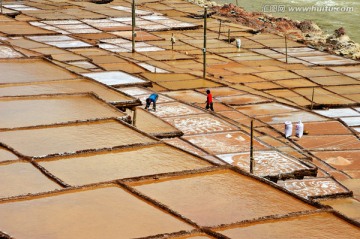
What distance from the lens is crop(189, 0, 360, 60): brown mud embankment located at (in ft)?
74.3

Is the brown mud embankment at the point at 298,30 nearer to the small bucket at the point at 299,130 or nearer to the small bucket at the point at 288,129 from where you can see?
the small bucket at the point at 299,130

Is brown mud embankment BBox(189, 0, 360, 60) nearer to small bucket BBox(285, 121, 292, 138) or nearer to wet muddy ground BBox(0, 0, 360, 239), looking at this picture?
wet muddy ground BBox(0, 0, 360, 239)

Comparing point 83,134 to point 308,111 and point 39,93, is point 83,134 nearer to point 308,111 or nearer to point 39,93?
point 39,93

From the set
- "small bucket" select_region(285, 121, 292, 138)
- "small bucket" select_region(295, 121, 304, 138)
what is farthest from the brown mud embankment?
"small bucket" select_region(285, 121, 292, 138)

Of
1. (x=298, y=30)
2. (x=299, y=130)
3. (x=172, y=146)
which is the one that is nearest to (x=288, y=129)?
(x=299, y=130)

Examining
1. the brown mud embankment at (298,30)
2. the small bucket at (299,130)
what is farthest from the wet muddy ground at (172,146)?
the brown mud embankment at (298,30)

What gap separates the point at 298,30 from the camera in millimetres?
26844

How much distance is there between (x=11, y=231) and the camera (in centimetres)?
456

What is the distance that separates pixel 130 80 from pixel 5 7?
42.5 ft

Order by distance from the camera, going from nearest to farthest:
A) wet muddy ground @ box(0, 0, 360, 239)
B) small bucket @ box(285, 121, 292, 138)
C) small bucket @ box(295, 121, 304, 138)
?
wet muddy ground @ box(0, 0, 360, 239)
small bucket @ box(285, 121, 292, 138)
small bucket @ box(295, 121, 304, 138)

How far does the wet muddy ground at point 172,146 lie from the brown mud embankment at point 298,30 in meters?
3.07

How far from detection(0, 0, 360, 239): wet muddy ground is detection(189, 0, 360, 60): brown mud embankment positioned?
10.1 ft

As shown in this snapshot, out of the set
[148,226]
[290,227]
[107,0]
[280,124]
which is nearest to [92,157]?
[148,226]

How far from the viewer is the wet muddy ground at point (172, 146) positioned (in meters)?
4.96
